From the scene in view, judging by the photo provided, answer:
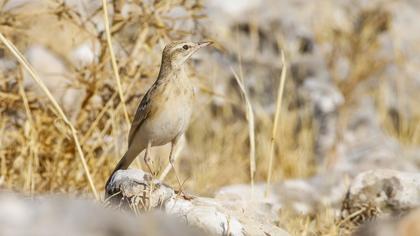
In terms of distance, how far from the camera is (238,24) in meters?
10.7

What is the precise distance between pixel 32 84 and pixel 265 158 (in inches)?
106

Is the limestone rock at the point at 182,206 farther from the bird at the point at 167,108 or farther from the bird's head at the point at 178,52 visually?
the bird's head at the point at 178,52

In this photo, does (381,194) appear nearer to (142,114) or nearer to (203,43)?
(203,43)

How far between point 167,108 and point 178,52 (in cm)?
42

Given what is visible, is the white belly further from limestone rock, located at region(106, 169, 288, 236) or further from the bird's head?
limestone rock, located at region(106, 169, 288, 236)

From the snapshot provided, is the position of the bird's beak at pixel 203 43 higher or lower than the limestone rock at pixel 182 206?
higher

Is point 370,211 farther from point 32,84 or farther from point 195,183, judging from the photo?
point 32,84

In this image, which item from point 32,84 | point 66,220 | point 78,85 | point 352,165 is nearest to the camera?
point 66,220

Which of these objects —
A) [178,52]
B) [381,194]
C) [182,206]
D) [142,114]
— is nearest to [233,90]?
[178,52]

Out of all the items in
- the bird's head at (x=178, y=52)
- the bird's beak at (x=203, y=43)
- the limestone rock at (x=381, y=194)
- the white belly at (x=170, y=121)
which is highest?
the bird's beak at (x=203, y=43)

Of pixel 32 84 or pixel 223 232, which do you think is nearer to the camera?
pixel 223 232

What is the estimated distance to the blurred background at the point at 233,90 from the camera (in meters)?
6.98

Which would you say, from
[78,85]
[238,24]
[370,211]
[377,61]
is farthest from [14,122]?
[377,61]

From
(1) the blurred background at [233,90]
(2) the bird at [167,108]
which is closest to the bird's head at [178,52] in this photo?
(2) the bird at [167,108]
